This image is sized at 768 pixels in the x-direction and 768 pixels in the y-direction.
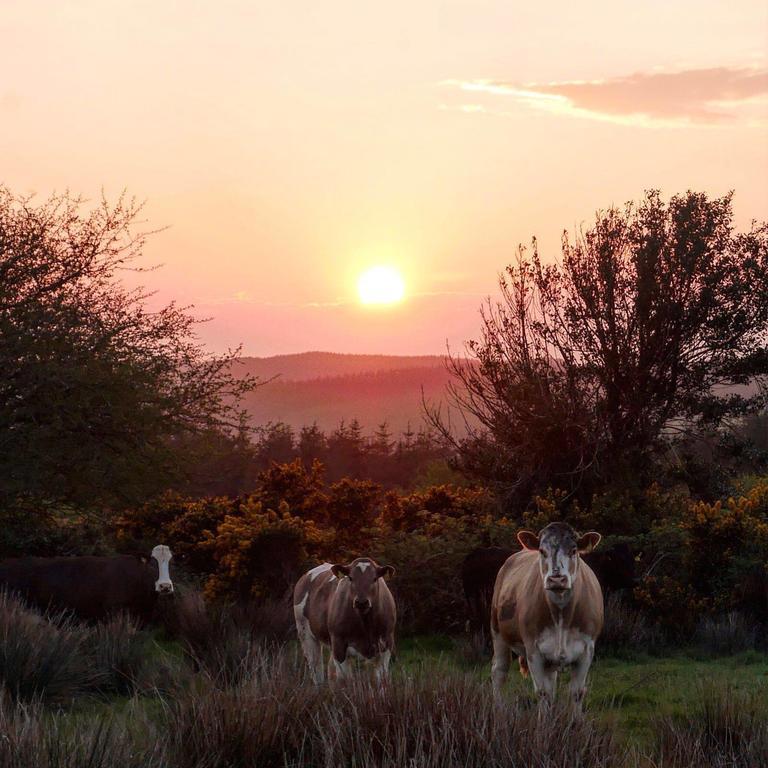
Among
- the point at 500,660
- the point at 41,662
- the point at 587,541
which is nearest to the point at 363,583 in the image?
the point at 500,660

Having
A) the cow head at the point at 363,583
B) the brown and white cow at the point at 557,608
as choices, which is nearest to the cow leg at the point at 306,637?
the cow head at the point at 363,583

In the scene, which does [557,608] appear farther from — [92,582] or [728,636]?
[92,582]

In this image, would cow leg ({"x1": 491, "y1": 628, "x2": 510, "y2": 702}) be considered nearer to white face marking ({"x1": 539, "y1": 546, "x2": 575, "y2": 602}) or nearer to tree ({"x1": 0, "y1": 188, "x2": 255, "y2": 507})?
white face marking ({"x1": 539, "y1": 546, "x2": 575, "y2": 602})

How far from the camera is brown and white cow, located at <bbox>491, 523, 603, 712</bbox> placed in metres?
9.61

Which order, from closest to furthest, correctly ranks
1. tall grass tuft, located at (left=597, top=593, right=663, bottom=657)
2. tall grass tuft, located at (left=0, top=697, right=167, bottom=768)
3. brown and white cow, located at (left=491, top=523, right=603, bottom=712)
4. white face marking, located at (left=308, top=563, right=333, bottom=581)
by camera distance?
1. tall grass tuft, located at (left=0, top=697, right=167, bottom=768)
2. brown and white cow, located at (left=491, top=523, right=603, bottom=712)
3. white face marking, located at (left=308, top=563, right=333, bottom=581)
4. tall grass tuft, located at (left=597, top=593, right=663, bottom=657)

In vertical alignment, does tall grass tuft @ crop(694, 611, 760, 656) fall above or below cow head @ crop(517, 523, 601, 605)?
below

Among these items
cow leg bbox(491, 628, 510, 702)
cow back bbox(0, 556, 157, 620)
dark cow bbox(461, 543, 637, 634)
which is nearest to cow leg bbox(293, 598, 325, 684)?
cow leg bbox(491, 628, 510, 702)

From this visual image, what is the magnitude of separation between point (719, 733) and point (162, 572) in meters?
11.8

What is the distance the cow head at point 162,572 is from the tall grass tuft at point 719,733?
423 inches

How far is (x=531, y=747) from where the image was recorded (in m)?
6.21

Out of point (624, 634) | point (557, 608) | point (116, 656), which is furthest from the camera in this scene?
point (624, 634)

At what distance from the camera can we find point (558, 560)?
9547 mm

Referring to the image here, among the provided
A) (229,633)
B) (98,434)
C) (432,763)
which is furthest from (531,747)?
(98,434)

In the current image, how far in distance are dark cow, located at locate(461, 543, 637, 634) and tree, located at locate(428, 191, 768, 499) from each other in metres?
7.88
